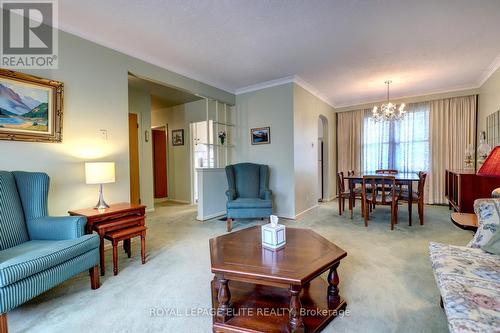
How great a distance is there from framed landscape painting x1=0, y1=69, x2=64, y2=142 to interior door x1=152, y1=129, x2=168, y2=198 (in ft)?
13.8

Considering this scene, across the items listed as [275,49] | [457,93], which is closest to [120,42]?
[275,49]

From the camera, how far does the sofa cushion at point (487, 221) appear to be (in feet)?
5.45

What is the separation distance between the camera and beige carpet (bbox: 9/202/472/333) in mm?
1582

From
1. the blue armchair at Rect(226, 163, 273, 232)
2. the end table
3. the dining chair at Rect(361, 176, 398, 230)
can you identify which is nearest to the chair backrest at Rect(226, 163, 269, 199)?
the blue armchair at Rect(226, 163, 273, 232)

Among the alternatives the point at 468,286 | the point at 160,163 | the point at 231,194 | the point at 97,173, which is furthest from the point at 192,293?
the point at 160,163

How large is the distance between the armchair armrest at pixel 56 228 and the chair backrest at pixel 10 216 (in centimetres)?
7

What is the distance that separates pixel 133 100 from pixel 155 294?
4326 mm

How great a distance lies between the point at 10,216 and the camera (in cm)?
193

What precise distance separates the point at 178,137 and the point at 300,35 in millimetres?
4313

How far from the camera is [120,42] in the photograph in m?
2.98

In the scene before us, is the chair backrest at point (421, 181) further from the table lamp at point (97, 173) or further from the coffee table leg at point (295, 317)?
the table lamp at point (97, 173)

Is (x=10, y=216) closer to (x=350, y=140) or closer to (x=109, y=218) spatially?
(x=109, y=218)

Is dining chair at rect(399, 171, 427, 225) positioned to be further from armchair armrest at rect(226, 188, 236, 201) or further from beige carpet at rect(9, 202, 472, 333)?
armchair armrest at rect(226, 188, 236, 201)

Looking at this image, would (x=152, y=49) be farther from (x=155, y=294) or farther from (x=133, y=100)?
(x=155, y=294)
